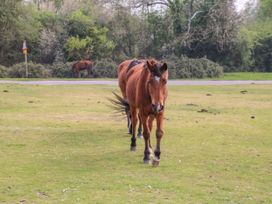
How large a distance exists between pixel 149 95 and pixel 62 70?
94.2ft

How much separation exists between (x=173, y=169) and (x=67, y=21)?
34239 millimetres

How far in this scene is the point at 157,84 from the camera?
7.56 meters

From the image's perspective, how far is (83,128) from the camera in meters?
12.0

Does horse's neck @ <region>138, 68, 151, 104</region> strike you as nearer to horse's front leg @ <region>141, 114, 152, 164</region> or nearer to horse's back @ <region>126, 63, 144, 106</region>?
horse's front leg @ <region>141, 114, 152, 164</region>

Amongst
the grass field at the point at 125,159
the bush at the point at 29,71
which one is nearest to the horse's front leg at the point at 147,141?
the grass field at the point at 125,159

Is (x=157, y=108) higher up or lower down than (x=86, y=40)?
lower down

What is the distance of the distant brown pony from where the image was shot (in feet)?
24.8

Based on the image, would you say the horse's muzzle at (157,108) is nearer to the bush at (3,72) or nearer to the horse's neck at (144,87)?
the horse's neck at (144,87)

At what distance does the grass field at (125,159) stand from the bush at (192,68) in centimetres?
2023

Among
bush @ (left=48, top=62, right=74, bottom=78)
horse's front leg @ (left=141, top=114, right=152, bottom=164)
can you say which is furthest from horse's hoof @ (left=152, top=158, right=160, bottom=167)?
bush @ (left=48, top=62, right=74, bottom=78)

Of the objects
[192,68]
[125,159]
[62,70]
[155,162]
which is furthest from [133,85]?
[62,70]

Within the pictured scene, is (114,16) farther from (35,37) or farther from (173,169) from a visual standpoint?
(173,169)

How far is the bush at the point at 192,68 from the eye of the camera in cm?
3581

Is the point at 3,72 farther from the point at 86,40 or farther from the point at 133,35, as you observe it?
the point at 133,35
